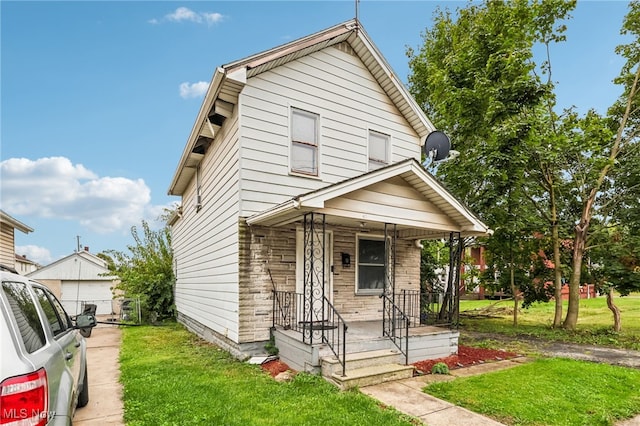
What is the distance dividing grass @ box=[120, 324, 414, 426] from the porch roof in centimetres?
272

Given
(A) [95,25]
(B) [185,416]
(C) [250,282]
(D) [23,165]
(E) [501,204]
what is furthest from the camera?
(D) [23,165]

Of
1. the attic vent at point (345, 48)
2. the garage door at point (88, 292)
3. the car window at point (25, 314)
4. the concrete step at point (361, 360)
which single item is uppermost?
the attic vent at point (345, 48)

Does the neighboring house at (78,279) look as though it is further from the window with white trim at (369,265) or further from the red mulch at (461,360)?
the red mulch at (461,360)

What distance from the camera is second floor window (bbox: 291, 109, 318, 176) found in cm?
841

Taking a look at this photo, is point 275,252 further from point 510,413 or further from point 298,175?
point 510,413

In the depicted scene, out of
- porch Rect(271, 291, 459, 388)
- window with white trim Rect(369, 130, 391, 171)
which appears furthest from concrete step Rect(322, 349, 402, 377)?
window with white trim Rect(369, 130, 391, 171)

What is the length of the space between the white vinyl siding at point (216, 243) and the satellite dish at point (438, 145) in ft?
17.8

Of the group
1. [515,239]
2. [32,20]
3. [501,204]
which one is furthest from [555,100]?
[32,20]

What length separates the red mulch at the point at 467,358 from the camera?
23.2 ft

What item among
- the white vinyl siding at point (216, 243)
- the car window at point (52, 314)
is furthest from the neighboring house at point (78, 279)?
the car window at point (52, 314)

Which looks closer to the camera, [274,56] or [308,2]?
[274,56]

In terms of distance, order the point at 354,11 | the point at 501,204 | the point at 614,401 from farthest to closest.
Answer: the point at 501,204, the point at 354,11, the point at 614,401

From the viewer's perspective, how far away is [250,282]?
7.55m

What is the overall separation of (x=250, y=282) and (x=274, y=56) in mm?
4660
